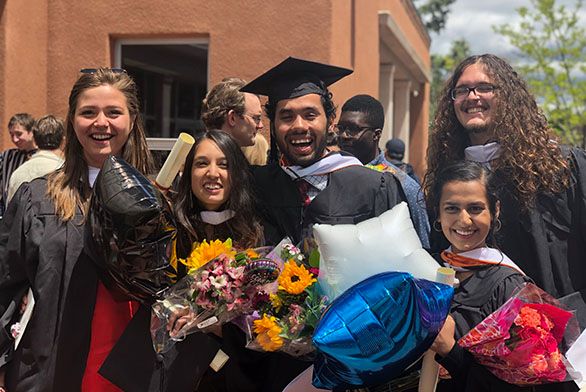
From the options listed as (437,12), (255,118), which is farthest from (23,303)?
(437,12)

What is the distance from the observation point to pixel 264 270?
7.76ft

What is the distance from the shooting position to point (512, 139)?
305cm

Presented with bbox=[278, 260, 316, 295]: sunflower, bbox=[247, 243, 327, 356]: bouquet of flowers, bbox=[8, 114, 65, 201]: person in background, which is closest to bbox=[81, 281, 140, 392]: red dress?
bbox=[247, 243, 327, 356]: bouquet of flowers

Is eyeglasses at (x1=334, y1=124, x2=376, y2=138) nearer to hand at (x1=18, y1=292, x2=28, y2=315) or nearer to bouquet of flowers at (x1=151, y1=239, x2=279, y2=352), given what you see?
bouquet of flowers at (x1=151, y1=239, x2=279, y2=352)

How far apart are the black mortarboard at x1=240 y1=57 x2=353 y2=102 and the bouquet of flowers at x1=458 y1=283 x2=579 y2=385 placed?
4.46ft

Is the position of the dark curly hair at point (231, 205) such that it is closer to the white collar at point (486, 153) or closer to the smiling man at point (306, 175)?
the smiling man at point (306, 175)

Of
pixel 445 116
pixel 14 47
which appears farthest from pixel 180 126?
pixel 445 116

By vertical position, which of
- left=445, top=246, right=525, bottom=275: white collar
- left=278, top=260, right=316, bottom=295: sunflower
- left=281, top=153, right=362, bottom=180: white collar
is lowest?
left=278, top=260, right=316, bottom=295: sunflower

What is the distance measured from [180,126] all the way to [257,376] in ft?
30.8

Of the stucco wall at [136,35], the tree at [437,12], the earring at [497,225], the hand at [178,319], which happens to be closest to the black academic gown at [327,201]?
the earring at [497,225]

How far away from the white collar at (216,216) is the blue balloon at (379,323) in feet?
2.94

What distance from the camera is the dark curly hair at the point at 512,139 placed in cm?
296

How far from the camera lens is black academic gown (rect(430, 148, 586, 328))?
290 centimetres

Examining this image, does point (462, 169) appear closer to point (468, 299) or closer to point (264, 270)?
point (468, 299)
